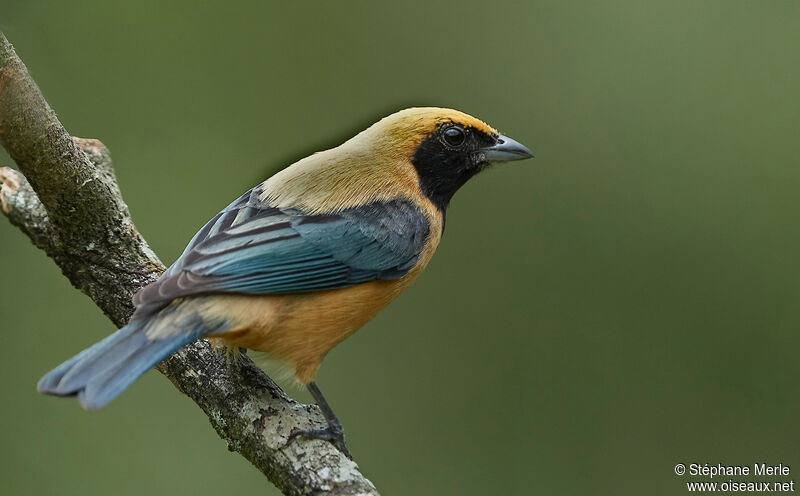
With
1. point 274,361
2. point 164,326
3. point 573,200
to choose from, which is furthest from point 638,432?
point 164,326

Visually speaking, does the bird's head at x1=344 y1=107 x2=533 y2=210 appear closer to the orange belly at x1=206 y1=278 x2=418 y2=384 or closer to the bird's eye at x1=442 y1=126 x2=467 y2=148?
the bird's eye at x1=442 y1=126 x2=467 y2=148

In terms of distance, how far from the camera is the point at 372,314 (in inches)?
179

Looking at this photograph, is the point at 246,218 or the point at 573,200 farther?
the point at 573,200

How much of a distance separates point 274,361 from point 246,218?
70cm

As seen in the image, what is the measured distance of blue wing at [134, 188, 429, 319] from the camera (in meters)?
3.89

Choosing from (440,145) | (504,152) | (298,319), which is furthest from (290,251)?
(504,152)

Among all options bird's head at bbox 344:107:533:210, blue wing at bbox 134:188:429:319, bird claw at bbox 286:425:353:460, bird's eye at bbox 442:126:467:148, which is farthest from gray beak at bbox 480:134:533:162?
bird claw at bbox 286:425:353:460

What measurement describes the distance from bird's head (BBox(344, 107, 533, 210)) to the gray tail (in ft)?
5.81

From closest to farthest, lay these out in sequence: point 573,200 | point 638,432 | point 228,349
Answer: point 228,349 → point 638,432 → point 573,200

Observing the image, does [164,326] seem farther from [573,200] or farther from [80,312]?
[573,200]

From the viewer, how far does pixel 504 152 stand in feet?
16.9

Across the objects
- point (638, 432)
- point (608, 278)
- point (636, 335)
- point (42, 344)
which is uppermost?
point (42, 344)

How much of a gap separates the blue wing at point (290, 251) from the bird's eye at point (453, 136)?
0.46m

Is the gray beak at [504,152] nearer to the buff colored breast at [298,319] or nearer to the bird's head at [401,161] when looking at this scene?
the bird's head at [401,161]
